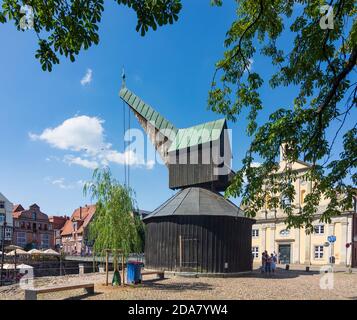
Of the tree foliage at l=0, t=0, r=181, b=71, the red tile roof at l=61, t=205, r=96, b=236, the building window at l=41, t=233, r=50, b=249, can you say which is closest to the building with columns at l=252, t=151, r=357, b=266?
the tree foliage at l=0, t=0, r=181, b=71

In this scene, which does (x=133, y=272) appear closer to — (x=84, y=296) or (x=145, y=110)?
(x=84, y=296)

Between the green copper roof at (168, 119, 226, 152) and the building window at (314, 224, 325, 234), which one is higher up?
the green copper roof at (168, 119, 226, 152)

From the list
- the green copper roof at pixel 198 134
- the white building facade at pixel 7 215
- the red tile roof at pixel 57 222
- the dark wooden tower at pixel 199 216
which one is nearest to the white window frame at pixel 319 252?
the dark wooden tower at pixel 199 216

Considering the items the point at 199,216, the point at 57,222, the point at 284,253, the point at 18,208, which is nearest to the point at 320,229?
the point at 284,253

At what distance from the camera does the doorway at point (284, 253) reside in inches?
1667

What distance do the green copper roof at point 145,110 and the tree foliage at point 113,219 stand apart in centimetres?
1474

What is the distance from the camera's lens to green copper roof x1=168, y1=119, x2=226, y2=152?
2682cm

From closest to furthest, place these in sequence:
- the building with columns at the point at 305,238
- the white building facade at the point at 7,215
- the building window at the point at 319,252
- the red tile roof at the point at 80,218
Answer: the building with columns at the point at 305,238 < the building window at the point at 319,252 < the white building facade at the point at 7,215 < the red tile roof at the point at 80,218

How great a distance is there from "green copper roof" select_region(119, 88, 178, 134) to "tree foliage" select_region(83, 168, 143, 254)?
14.7 metres

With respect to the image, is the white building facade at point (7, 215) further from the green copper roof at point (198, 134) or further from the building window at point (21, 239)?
the green copper roof at point (198, 134)

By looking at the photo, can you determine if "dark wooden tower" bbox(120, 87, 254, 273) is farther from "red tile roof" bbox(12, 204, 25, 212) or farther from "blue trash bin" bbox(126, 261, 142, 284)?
"red tile roof" bbox(12, 204, 25, 212)

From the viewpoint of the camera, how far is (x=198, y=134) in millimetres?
27922
